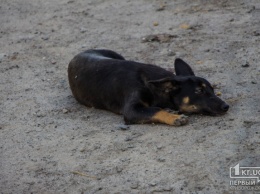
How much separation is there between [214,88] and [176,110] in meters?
0.82

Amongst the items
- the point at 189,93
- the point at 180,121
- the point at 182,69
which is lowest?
the point at 180,121

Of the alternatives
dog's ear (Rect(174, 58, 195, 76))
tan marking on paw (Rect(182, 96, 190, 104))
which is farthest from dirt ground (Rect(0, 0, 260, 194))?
dog's ear (Rect(174, 58, 195, 76))

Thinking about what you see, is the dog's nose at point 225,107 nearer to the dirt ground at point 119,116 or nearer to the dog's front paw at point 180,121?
the dirt ground at point 119,116

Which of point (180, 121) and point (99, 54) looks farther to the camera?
point (99, 54)

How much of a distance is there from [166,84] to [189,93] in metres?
0.29

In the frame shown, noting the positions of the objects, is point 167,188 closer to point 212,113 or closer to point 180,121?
point 180,121

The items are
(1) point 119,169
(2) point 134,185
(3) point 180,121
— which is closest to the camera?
(2) point 134,185

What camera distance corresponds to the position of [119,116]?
25.5 feet

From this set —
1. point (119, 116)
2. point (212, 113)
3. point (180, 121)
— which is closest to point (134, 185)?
point (180, 121)

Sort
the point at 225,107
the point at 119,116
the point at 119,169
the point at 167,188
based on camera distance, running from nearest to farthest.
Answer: the point at 167,188 → the point at 119,169 → the point at 225,107 → the point at 119,116

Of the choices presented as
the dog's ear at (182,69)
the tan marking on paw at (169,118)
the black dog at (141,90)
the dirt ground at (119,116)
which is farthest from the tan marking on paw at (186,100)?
the dog's ear at (182,69)

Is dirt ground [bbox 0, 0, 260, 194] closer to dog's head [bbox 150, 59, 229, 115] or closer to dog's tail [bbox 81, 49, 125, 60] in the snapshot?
dog's head [bbox 150, 59, 229, 115]

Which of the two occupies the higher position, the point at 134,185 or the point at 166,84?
the point at 166,84

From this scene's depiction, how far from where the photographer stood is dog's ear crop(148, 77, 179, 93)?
7.36 m
